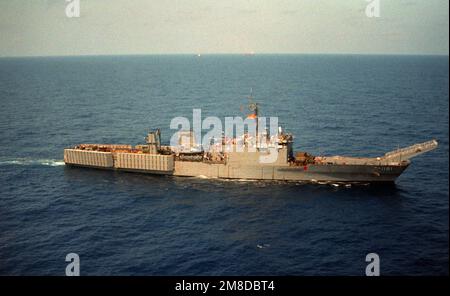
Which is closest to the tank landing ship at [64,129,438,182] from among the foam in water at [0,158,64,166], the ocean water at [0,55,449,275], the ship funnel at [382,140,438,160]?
the ship funnel at [382,140,438,160]

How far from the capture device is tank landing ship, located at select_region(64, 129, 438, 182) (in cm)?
7300

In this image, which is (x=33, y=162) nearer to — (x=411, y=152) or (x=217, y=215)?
(x=217, y=215)

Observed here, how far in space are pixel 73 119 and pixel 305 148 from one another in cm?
7038

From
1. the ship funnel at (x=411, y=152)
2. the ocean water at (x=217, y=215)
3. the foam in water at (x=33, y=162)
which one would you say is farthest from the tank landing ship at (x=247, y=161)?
the foam in water at (x=33, y=162)

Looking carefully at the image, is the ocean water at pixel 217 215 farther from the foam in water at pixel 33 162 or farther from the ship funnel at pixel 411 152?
the ship funnel at pixel 411 152

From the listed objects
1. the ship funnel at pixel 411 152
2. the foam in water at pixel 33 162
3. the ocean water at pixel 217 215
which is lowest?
the ocean water at pixel 217 215

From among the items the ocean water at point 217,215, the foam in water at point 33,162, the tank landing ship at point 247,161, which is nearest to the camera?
the ocean water at point 217,215

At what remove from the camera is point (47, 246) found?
172 ft

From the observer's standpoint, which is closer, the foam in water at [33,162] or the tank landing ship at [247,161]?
the tank landing ship at [247,161]

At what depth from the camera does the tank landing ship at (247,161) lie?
240 feet

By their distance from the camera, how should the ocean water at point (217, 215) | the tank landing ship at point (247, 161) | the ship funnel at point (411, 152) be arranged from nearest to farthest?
the ocean water at point (217, 215)
the ship funnel at point (411, 152)
the tank landing ship at point (247, 161)

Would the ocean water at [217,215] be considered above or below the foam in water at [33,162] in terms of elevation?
below

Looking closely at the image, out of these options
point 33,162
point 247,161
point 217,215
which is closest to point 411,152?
point 247,161
